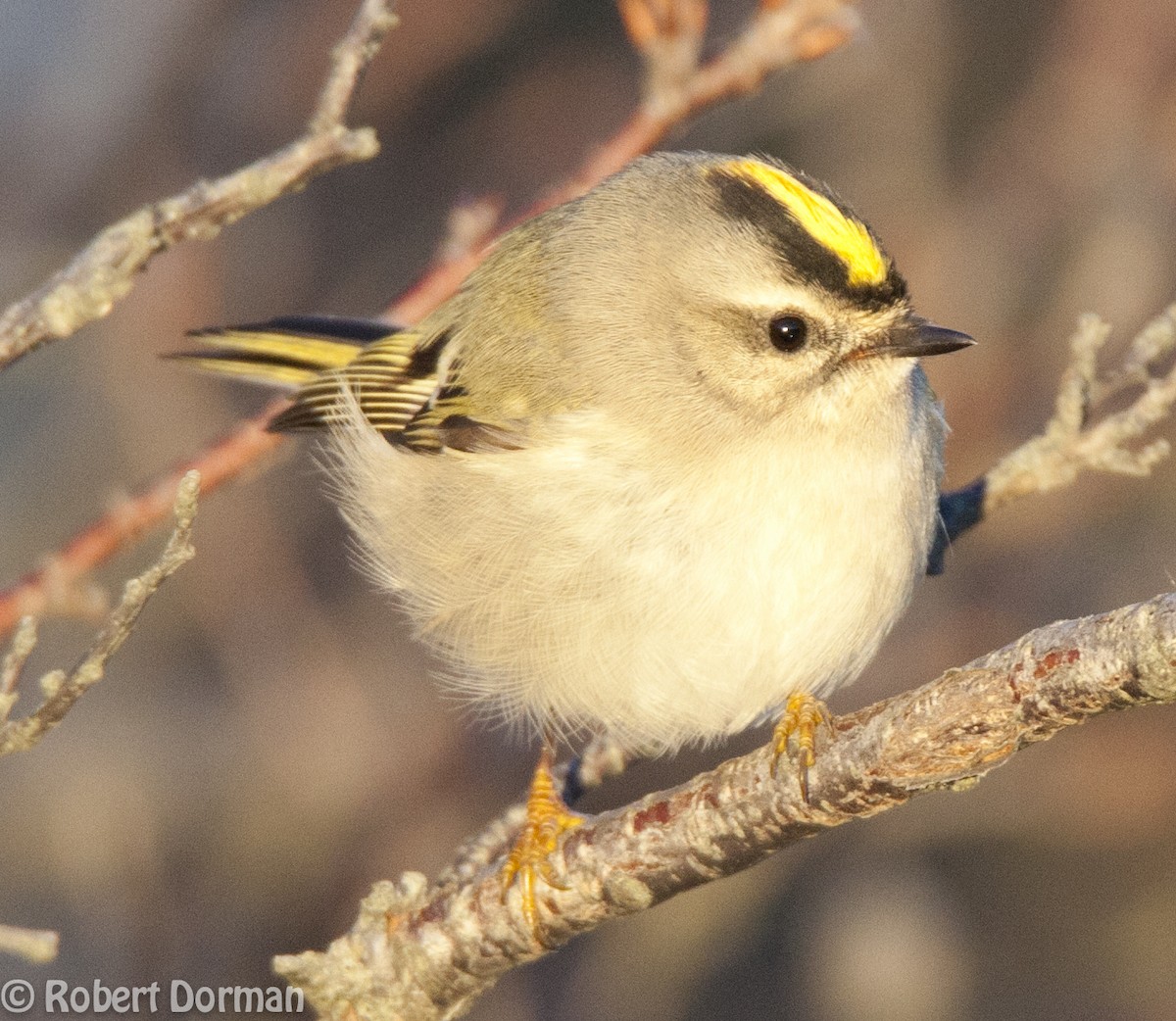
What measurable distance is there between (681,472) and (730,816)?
23.4 inches

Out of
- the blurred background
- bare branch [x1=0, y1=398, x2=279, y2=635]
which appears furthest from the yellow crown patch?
the blurred background

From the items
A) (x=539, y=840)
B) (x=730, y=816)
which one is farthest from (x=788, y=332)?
(x=539, y=840)

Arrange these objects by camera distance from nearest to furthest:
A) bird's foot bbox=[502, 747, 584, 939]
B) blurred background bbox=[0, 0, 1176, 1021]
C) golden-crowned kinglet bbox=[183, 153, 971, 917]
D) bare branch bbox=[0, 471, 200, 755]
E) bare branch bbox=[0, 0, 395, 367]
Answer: bare branch bbox=[0, 471, 200, 755]
bare branch bbox=[0, 0, 395, 367]
bird's foot bbox=[502, 747, 584, 939]
golden-crowned kinglet bbox=[183, 153, 971, 917]
blurred background bbox=[0, 0, 1176, 1021]

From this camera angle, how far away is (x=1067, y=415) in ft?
9.21

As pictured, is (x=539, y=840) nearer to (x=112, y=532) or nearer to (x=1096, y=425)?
(x=112, y=532)

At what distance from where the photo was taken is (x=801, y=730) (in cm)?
243

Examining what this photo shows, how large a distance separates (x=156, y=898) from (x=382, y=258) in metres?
2.48

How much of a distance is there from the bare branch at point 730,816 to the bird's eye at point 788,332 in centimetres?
71

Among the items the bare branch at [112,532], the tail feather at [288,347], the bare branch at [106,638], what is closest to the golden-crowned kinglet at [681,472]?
the bare branch at [112,532]

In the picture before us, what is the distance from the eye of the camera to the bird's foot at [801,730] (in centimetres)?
215

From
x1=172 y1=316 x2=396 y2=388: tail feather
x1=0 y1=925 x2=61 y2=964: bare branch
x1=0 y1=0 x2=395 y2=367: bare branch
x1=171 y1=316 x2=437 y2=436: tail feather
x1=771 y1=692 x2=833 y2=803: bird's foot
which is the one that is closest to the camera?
x1=0 y1=925 x2=61 y2=964: bare branch

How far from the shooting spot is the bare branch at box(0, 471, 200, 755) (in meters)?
1.70

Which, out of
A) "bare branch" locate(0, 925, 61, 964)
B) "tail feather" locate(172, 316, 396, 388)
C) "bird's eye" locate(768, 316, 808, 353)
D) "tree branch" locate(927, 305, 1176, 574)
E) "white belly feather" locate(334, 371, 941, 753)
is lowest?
"bare branch" locate(0, 925, 61, 964)

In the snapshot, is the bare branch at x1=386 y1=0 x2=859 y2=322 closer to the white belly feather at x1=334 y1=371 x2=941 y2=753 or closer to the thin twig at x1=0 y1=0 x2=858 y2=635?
the thin twig at x1=0 y1=0 x2=858 y2=635
